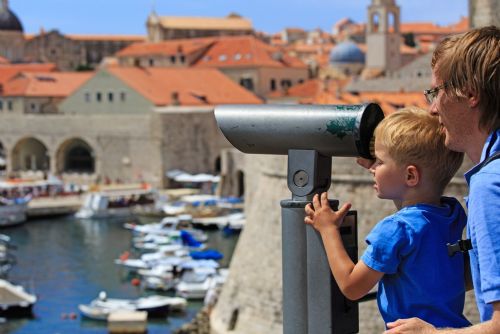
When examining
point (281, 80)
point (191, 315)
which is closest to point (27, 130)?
point (281, 80)

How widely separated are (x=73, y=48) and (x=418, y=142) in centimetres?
7213

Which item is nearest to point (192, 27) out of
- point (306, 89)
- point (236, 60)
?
point (236, 60)

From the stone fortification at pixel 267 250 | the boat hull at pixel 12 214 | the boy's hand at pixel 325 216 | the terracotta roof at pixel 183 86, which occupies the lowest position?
the boat hull at pixel 12 214

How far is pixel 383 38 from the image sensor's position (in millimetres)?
54562

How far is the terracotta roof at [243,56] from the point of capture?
4847 cm

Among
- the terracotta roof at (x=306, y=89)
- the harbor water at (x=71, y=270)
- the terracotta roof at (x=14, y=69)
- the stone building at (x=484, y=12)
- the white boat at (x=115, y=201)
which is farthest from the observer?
the terracotta roof at (x=14, y=69)

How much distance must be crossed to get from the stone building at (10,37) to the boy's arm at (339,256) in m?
63.7

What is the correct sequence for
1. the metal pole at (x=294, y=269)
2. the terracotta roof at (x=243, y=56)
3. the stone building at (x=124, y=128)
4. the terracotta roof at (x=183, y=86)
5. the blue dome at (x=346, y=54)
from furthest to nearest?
the blue dome at (x=346, y=54) → the terracotta roof at (x=243, y=56) → the terracotta roof at (x=183, y=86) → the stone building at (x=124, y=128) → the metal pole at (x=294, y=269)

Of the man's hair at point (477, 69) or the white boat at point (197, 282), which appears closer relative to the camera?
the man's hair at point (477, 69)

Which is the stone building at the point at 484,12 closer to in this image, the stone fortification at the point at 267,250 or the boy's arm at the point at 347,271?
the stone fortification at the point at 267,250

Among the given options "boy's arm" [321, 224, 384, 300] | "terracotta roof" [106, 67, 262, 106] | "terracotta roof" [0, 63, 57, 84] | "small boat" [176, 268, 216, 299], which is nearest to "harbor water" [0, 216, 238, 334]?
"small boat" [176, 268, 216, 299]

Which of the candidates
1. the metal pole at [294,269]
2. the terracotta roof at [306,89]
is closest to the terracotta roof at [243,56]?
the terracotta roof at [306,89]

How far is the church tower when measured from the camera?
54519 mm

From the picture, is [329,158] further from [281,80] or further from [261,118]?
[281,80]
